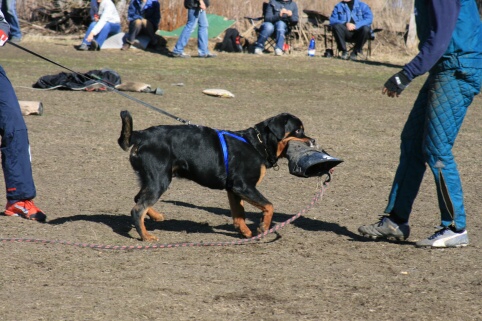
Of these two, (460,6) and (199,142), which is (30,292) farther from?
(460,6)

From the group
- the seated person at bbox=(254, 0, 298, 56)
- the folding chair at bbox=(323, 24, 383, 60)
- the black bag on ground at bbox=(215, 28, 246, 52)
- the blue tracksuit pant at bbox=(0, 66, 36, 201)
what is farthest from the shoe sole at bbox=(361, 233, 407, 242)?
the black bag on ground at bbox=(215, 28, 246, 52)

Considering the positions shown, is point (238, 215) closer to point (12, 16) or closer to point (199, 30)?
point (199, 30)

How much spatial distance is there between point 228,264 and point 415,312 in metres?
1.49

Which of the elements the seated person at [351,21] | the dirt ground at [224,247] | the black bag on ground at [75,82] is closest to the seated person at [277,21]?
the seated person at [351,21]

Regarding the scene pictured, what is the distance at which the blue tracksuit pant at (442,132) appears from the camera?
18.2 feet

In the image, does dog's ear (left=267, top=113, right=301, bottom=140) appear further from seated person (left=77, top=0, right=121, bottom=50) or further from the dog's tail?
seated person (left=77, top=0, right=121, bottom=50)

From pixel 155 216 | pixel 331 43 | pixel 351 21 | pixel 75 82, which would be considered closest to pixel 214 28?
pixel 331 43

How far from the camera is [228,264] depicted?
5.47 metres

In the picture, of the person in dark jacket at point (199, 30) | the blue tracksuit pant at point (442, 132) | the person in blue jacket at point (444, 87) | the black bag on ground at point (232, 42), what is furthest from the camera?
the black bag on ground at point (232, 42)

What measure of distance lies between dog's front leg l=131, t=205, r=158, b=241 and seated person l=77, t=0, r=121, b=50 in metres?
13.5

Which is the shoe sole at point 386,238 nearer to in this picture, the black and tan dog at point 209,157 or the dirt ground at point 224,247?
the dirt ground at point 224,247

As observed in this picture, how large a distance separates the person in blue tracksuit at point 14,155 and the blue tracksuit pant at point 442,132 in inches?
125

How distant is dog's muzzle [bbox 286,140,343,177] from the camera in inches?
237

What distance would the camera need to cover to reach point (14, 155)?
6320 mm
